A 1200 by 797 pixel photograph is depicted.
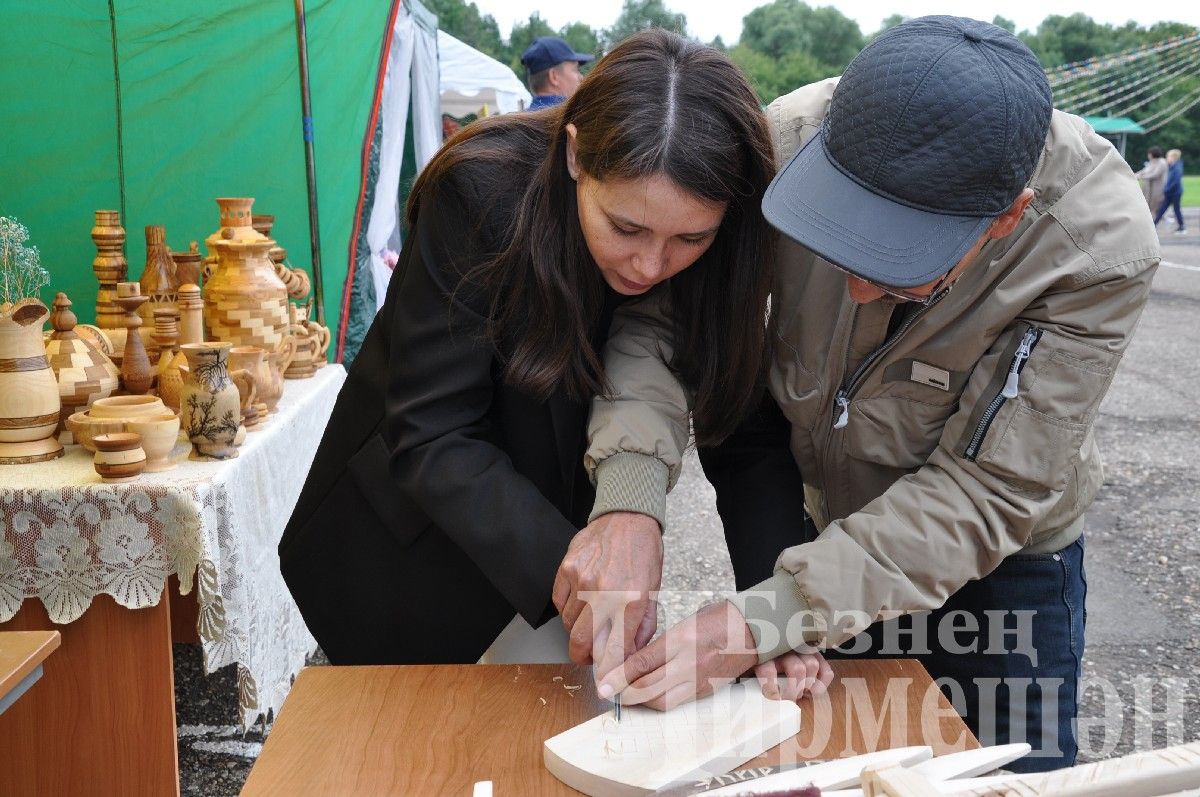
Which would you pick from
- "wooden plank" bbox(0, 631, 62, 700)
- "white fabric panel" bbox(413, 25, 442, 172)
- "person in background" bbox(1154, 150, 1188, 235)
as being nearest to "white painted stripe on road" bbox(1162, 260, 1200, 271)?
"person in background" bbox(1154, 150, 1188, 235)

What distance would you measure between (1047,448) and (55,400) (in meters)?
1.81

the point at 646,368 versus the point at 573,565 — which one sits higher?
the point at 646,368

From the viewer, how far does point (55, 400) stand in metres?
2.04

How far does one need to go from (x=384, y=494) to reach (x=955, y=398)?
73 cm

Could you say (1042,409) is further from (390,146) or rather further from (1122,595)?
(390,146)

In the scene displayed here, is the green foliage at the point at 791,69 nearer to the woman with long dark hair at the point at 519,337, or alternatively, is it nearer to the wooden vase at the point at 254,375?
the wooden vase at the point at 254,375

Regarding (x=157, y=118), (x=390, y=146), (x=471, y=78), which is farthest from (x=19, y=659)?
(x=471, y=78)

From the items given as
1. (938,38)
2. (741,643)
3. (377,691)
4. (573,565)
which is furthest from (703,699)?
(938,38)

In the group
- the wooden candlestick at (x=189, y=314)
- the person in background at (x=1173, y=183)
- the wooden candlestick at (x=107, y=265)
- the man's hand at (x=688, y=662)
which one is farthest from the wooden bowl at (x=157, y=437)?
the person in background at (x=1173, y=183)

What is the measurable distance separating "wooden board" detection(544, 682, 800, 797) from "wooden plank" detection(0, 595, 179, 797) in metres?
1.29

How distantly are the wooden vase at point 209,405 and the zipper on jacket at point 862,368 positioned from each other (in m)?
1.30

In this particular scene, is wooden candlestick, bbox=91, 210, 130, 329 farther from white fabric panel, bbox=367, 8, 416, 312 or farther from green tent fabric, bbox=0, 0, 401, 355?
white fabric panel, bbox=367, 8, 416, 312

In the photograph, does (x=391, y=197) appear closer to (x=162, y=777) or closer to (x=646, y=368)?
(x=162, y=777)

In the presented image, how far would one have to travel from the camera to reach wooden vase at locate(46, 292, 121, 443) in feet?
6.91
